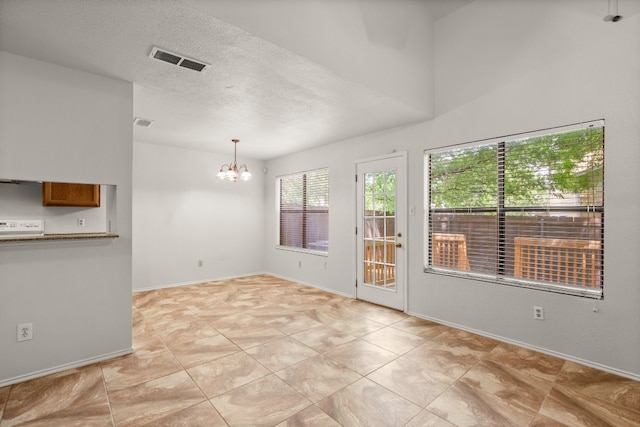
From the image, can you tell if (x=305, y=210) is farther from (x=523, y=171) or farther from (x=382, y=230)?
(x=523, y=171)

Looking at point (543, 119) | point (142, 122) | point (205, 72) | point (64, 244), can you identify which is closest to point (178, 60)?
point (205, 72)

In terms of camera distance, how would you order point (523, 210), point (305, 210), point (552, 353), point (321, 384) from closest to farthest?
1. point (321, 384)
2. point (552, 353)
3. point (523, 210)
4. point (305, 210)

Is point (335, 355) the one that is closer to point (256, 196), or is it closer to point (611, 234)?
point (611, 234)

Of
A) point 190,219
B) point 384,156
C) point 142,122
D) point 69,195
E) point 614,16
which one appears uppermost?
point 614,16

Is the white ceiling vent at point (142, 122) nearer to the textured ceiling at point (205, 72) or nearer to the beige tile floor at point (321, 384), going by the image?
the textured ceiling at point (205, 72)

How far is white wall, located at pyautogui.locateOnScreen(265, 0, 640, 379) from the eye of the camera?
8.43 feet

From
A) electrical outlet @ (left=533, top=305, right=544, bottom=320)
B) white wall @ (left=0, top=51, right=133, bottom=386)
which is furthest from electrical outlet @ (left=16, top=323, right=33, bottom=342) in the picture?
electrical outlet @ (left=533, top=305, right=544, bottom=320)

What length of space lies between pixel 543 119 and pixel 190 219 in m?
5.51

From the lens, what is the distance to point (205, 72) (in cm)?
272

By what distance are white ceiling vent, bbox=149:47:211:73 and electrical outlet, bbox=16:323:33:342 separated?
2.34 meters

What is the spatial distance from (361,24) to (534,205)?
2466mm

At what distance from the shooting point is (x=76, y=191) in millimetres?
3217

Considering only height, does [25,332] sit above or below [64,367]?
above

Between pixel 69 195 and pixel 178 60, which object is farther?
pixel 69 195
